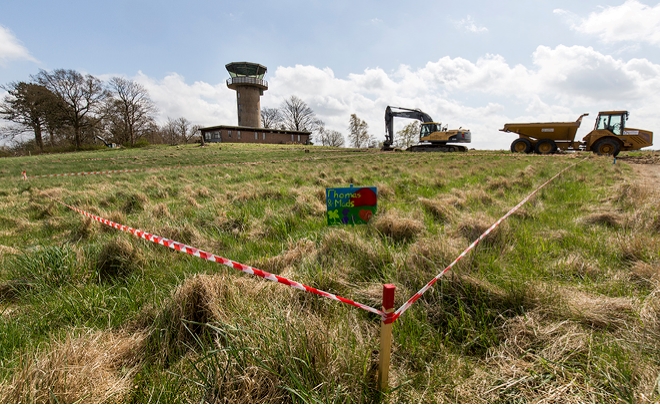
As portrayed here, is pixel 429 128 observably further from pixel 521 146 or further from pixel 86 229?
pixel 86 229

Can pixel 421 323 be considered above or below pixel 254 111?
below

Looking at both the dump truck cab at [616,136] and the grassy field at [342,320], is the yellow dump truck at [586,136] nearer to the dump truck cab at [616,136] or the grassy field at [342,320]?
the dump truck cab at [616,136]

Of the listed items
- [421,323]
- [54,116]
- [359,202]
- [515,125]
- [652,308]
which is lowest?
[421,323]

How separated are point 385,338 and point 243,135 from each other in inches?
2430

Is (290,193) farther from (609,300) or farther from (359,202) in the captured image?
(609,300)

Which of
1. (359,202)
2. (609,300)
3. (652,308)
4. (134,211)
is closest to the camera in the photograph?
(652,308)

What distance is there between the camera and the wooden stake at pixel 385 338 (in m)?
1.14

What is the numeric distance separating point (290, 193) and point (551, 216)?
4457mm

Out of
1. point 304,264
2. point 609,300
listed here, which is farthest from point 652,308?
point 304,264

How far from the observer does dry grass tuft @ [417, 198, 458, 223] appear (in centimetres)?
399

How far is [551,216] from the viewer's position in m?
3.91

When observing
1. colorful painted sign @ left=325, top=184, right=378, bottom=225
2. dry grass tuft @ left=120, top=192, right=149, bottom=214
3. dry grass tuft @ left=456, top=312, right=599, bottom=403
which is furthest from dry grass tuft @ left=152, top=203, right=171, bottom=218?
dry grass tuft @ left=456, top=312, right=599, bottom=403

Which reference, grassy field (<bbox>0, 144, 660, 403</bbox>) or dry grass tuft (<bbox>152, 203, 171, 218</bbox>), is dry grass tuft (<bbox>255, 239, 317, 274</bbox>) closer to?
grassy field (<bbox>0, 144, 660, 403</bbox>)

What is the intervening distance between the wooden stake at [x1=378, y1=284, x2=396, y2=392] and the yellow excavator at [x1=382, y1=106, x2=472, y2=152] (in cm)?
2699
